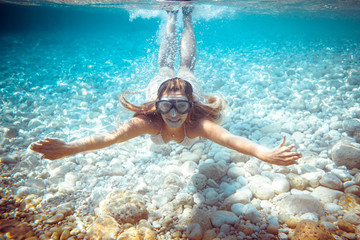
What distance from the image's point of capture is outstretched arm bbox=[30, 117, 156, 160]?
2.31 meters

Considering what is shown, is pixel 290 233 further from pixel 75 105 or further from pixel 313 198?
pixel 75 105

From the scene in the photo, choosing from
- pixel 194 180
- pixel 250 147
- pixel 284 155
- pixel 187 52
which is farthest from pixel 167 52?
pixel 284 155

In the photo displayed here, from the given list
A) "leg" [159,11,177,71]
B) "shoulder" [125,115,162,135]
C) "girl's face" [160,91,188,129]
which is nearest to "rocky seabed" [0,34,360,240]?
"shoulder" [125,115,162,135]

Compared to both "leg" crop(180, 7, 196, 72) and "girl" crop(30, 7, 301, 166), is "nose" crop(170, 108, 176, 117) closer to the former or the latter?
"girl" crop(30, 7, 301, 166)

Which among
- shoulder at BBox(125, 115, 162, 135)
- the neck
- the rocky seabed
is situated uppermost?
shoulder at BBox(125, 115, 162, 135)

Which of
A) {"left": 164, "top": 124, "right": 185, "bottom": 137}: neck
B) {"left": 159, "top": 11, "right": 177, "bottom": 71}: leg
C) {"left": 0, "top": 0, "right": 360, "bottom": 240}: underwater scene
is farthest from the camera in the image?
{"left": 159, "top": 11, "right": 177, "bottom": 71}: leg

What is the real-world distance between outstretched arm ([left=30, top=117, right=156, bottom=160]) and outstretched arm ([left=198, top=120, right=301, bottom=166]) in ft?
3.51

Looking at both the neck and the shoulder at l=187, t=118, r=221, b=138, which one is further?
the neck

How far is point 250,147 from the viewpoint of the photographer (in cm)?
244

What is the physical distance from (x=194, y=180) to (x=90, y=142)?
2.07 meters

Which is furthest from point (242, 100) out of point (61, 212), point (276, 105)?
point (61, 212)

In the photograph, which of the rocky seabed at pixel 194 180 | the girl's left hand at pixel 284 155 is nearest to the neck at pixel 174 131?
the rocky seabed at pixel 194 180

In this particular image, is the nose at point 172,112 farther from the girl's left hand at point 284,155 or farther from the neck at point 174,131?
the girl's left hand at point 284,155

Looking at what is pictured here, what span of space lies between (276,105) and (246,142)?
4.47m
